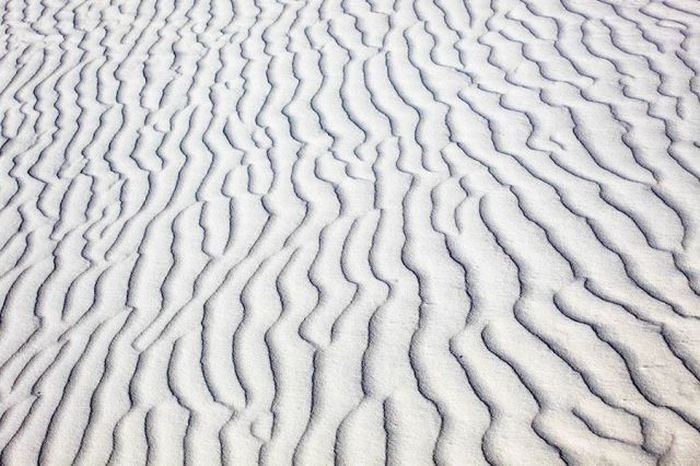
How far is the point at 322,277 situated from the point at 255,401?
2.61ft

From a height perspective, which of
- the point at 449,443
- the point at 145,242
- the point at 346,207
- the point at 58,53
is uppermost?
the point at 449,443

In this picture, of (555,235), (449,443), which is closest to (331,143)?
(555,235)

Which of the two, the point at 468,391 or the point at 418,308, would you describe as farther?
the point at 418,308

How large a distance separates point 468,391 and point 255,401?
834 millimetres

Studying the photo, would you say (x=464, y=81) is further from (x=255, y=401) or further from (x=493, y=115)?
(x=255, y=401)

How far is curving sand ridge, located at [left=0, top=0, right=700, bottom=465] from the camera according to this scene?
327cm

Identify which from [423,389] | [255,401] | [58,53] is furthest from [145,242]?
[58,53]

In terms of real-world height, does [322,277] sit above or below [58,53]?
above

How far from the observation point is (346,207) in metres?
4.63

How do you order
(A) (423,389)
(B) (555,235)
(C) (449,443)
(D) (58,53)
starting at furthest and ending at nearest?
(D) (58,53), (B) (555,235), (A) (423,389), (C) (449,443)

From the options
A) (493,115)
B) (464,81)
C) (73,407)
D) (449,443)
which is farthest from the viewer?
(464,81)

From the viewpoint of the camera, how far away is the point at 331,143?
5336 mm

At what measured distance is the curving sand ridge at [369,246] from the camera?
3.27 metres

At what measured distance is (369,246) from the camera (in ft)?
14.0
